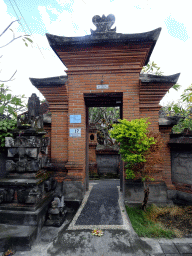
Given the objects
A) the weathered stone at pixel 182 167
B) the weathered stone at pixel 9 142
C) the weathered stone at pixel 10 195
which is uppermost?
the weathered stone at pixel 9 142

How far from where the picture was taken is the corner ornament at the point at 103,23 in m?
5.10

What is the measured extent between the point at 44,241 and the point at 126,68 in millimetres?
5198

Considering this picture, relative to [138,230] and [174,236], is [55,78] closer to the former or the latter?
[138,230]

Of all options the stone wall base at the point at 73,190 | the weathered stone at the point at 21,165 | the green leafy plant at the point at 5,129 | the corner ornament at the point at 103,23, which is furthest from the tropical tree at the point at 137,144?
the corner ornament at the point at 103,23

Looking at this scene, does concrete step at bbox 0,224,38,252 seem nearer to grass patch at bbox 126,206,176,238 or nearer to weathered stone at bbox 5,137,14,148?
weathered stone at bbox 5,137,14,148

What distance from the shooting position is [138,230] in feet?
11.5

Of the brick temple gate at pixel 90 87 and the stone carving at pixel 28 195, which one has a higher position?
the brick temple gate at pixel 90 87

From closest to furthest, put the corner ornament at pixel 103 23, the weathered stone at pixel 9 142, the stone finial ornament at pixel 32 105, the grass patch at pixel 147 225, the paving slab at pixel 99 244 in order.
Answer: the paving slab at pixel 99 244 < the grass patch at pixel 147 225 < the weathered stone at pixel 9 142 < the stone finial ornament at pixel 32 105 < the corner ornament at pixel 103 23

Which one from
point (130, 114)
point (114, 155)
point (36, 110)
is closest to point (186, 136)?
point (130, 114)

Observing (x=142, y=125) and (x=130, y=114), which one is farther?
(x=130, y=114)

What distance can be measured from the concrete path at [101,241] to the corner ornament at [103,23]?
5656mm

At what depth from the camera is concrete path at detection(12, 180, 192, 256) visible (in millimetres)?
2916

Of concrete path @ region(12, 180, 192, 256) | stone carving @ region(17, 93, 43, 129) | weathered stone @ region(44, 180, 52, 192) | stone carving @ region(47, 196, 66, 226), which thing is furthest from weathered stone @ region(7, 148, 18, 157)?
concrete path @ region(12, 180, 192, 256)

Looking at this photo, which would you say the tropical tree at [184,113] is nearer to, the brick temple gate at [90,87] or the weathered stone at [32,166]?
the brick temple gate at [90,87]
